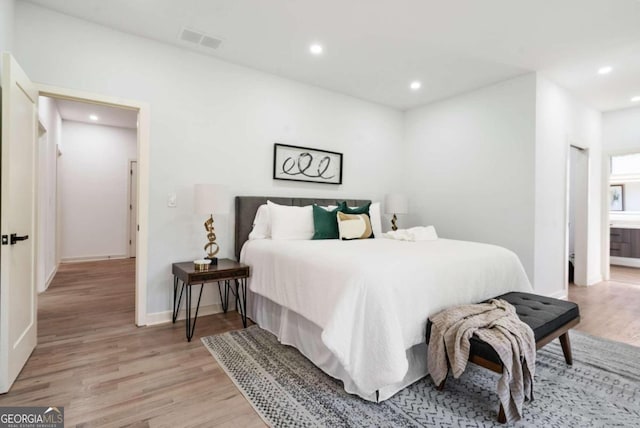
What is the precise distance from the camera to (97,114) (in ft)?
19.0

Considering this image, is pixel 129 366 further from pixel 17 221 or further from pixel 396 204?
pixel 396 204

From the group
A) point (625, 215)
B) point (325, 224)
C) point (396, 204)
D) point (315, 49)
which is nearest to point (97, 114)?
point (315, 49)

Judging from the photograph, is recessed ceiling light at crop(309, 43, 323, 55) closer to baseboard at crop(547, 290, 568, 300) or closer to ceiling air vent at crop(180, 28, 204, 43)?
ceiling air vent at crop(180, 28, 204, 43)

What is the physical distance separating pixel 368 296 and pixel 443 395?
0.82m

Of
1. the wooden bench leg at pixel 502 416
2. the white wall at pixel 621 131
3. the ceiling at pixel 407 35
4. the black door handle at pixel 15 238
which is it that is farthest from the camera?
the white wall at pixel 621 131

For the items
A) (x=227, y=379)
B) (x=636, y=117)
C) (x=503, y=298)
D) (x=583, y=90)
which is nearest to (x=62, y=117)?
(x=227, y=379)

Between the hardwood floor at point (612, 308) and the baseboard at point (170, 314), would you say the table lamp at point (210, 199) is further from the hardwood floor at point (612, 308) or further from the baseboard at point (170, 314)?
the hardwood floor at point (612, 308)

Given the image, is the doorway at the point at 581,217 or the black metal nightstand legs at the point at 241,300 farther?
the doorway at the point at 581,217

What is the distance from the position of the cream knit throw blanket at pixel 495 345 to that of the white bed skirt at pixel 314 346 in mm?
177

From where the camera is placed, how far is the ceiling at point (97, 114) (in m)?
5.31

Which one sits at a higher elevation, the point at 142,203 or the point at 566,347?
the point at 142,203

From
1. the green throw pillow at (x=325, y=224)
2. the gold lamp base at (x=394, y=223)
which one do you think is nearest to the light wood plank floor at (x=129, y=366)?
the green throw pillow at (x=325, y=224)

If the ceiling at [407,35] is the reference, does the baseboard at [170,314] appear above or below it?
below

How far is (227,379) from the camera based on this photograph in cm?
217
